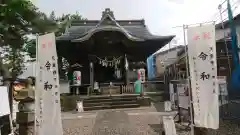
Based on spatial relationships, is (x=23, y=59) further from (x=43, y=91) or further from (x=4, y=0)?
(x=43, y=91)

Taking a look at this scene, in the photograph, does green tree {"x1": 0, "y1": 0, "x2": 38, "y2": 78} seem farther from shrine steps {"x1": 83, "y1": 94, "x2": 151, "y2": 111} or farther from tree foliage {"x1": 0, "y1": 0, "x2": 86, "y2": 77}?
shrine steps {"x1": 83, "y1": 94, "x2": 151, "y2": 111}

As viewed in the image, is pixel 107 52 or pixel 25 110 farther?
pixel 107 52

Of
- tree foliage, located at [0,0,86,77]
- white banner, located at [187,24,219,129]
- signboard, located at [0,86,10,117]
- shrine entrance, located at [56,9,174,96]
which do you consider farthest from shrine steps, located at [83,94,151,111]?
white banner, located at [187,24,219,129]

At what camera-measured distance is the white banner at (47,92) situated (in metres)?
4.96

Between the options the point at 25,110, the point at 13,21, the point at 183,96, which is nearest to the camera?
the point at 13,21

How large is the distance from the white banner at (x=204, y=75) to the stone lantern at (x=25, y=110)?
518 cm

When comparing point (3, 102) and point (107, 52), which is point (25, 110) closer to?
point (3, 102)

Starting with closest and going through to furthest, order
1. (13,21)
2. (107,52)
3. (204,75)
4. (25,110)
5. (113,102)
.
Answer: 1. (204,75)
2. (13,21)
3. (25,110)
4. (113,102)
5. (107,52)

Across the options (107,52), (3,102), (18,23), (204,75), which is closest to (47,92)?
Answer: (3,102)


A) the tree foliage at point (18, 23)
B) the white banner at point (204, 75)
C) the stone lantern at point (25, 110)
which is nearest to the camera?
the white banner at point (204, 75)

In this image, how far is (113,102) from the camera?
14.4 meters

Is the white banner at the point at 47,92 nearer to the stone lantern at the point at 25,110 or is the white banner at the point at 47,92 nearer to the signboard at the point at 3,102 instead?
the signboard at the point at 3,102

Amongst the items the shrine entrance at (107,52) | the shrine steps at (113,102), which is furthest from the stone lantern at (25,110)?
the shrine entrance at (107,52)

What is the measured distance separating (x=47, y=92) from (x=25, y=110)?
2.87 m
